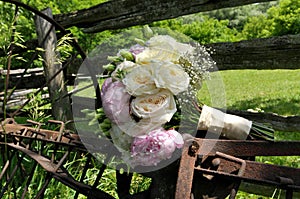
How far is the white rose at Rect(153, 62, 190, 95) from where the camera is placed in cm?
91

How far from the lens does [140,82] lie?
92 cm

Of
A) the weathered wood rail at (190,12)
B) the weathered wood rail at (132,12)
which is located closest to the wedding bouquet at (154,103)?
the weathered wood rail at (190,12)

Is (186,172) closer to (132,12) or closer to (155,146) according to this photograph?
(155,146)

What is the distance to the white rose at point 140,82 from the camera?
0.91 metres

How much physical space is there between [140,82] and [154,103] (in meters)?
0.05

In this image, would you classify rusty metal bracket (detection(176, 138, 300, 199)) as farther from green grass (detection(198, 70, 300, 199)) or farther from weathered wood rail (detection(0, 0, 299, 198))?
green grass (detection(198, 70, 300, 199))

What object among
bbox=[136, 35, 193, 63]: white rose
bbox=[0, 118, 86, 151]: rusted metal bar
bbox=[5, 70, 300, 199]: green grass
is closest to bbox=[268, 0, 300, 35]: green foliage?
bbox=[5, 70, 300, 199]: green grass

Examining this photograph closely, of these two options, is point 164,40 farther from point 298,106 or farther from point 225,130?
point 298,106

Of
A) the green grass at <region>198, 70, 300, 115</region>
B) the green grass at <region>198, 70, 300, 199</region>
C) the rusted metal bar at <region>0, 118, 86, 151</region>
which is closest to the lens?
the rusted metal bar at <region>0, 118, 86, 151</region>

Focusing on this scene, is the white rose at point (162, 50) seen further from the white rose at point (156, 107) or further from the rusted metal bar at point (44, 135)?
the rusted metal bar at point (44, 135)

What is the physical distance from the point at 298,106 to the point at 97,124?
463cm

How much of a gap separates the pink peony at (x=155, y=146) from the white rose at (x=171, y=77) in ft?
0.30

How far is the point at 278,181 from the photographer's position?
787mm

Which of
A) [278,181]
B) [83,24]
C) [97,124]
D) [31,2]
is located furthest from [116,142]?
[31,2]
